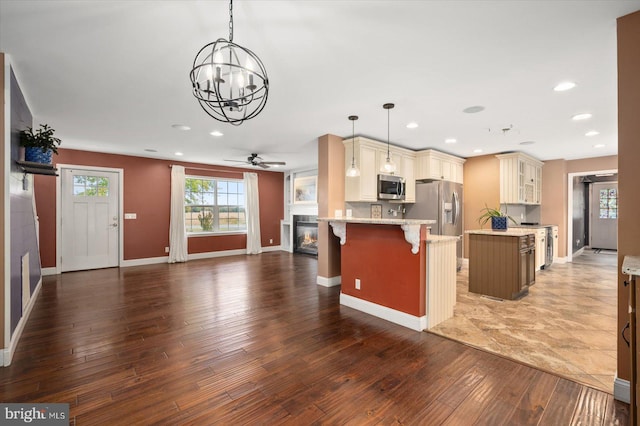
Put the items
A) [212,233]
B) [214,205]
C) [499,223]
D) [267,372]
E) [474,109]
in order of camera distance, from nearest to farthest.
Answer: [267,372] < [474,109] < [499,223] < [212,233] < [214,205]

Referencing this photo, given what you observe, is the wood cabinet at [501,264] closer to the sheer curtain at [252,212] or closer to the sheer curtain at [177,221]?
the sheer curtain at [252,212]

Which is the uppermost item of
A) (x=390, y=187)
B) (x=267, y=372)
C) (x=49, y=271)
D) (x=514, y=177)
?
(x=514, y=177)

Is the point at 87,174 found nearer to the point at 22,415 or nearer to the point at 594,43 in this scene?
the point at 22,415

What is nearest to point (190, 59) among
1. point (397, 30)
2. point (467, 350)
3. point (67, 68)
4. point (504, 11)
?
point (67, 68)

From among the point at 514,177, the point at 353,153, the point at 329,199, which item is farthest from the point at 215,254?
the point at 514,177

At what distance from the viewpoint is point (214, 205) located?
812 centimetres

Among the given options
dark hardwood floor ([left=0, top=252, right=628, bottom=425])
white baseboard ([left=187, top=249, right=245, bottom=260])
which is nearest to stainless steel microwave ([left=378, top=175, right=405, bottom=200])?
dark hardwood floor ([left=0, top=252, right=628, bottom=425])

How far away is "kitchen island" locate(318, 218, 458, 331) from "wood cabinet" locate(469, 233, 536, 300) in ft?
3.51

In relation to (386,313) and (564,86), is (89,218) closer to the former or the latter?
(386,313)

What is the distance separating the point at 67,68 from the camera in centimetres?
265

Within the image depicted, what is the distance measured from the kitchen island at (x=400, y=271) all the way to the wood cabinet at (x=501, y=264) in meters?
1.07

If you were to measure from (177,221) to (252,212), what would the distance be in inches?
79.4

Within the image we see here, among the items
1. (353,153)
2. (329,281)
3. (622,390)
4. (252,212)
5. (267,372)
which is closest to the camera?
(622,390)

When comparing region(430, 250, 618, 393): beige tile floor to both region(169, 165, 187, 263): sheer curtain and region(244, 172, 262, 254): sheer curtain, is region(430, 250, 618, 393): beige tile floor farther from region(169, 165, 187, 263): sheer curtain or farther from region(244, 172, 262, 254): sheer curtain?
region(169, 165, 187, 263): sheer curtain
